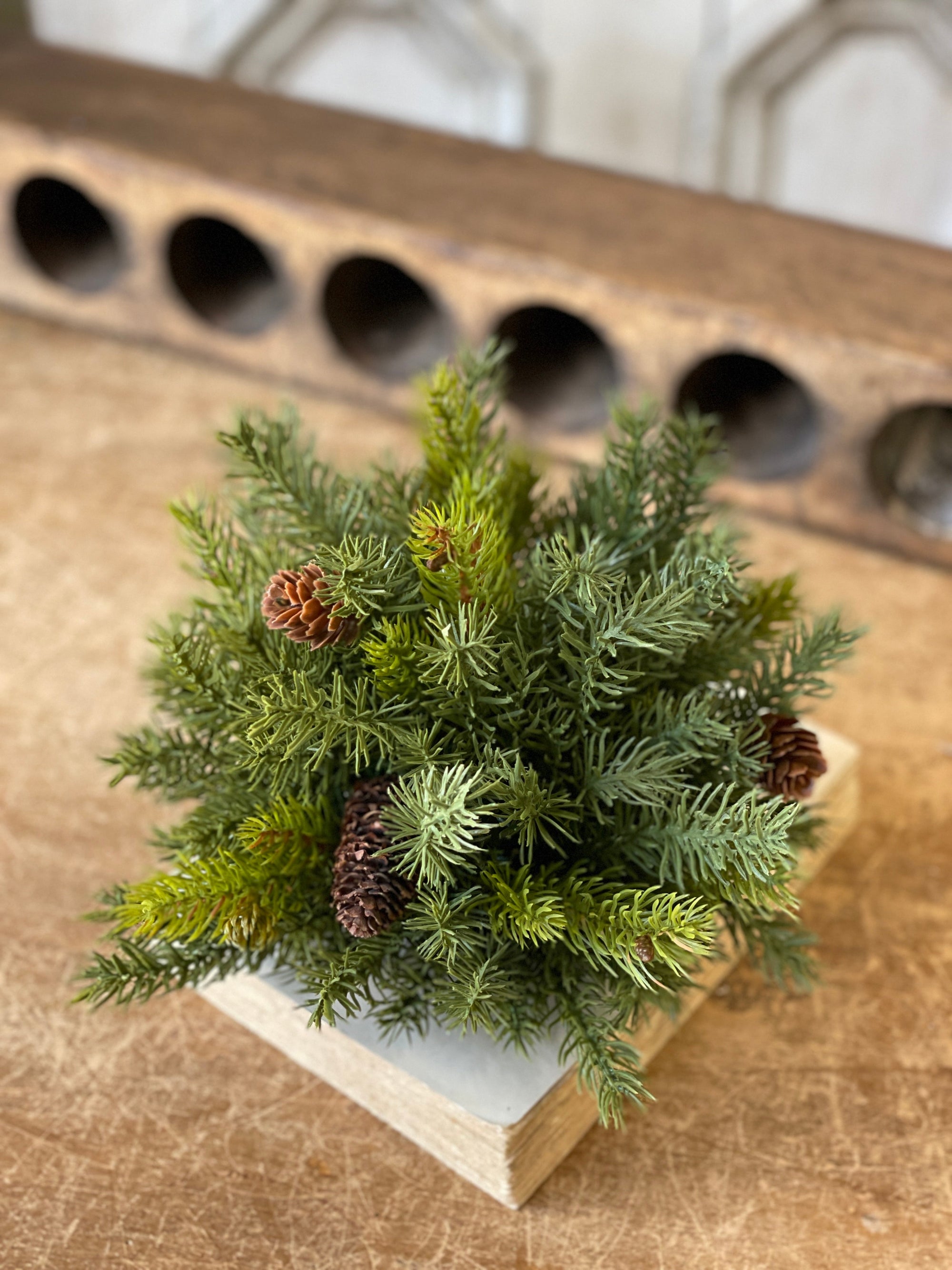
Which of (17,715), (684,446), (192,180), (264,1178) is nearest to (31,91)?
(192,180)

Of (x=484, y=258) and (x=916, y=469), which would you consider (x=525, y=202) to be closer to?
(x=484, y=258)

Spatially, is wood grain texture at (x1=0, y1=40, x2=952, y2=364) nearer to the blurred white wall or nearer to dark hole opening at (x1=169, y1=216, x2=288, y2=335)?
dark hole opening at (x1=169, y1=216, x2=288, y2=335)

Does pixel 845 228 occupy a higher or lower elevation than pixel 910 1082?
higher

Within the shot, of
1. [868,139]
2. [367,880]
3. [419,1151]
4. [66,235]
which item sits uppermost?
[868,139]

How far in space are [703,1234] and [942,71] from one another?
122cm

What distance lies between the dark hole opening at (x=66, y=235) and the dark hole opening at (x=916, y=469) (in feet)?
2.06

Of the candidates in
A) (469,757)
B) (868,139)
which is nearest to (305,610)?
(469,757)

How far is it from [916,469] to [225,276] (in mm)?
564

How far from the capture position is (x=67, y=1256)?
0.43 m

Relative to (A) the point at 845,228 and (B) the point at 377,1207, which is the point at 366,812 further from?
(A) the point at 845,228

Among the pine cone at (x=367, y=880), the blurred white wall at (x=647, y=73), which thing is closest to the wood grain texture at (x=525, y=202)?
the blurred white wall at (x=647, y=73)

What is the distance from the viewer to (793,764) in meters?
0.42

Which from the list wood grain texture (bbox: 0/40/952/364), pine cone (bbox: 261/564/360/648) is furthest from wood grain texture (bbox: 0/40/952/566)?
pine cone (bbox: 261/564/360/648)

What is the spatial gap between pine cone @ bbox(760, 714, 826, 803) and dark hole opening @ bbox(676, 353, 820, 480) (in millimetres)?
443
